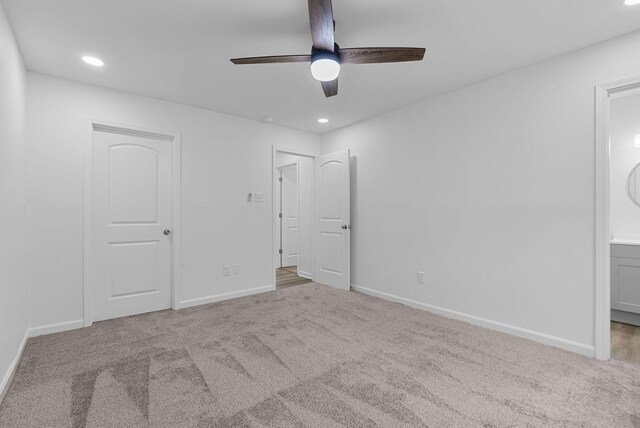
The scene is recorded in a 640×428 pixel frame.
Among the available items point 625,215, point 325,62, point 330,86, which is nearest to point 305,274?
point 330,86

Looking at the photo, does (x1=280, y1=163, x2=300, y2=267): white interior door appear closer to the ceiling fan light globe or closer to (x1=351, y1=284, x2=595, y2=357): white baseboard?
(x1=351, y1=284, x2=595, y2=357): white baseboard

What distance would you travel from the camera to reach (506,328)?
2.80m

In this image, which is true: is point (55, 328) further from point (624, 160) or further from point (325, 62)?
point (624, 160)

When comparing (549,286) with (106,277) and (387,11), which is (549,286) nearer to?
(387,11)

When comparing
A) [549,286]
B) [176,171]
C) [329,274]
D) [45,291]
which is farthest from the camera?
[329,274]

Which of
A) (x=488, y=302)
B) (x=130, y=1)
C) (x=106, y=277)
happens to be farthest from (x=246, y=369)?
(x=130, y=1)

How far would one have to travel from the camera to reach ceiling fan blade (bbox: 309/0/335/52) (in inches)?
58.9

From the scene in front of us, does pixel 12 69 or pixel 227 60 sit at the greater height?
pixel 227 60

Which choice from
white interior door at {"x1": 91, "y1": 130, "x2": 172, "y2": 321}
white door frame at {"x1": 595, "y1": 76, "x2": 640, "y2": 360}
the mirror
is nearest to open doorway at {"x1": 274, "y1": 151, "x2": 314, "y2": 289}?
white interior door at {"x1": 91, "y1": 130, "x2": 172, "y2": 321}

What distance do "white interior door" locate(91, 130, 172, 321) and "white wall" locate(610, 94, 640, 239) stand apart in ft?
17.0

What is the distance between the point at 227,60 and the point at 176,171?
1.53m

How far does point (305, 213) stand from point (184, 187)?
2.42 meters

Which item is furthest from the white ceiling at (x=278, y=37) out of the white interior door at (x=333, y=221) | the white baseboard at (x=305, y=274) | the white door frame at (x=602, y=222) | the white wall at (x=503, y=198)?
the white baseboard at (x=305, y=274)

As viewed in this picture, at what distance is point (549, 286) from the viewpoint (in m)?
2.56
